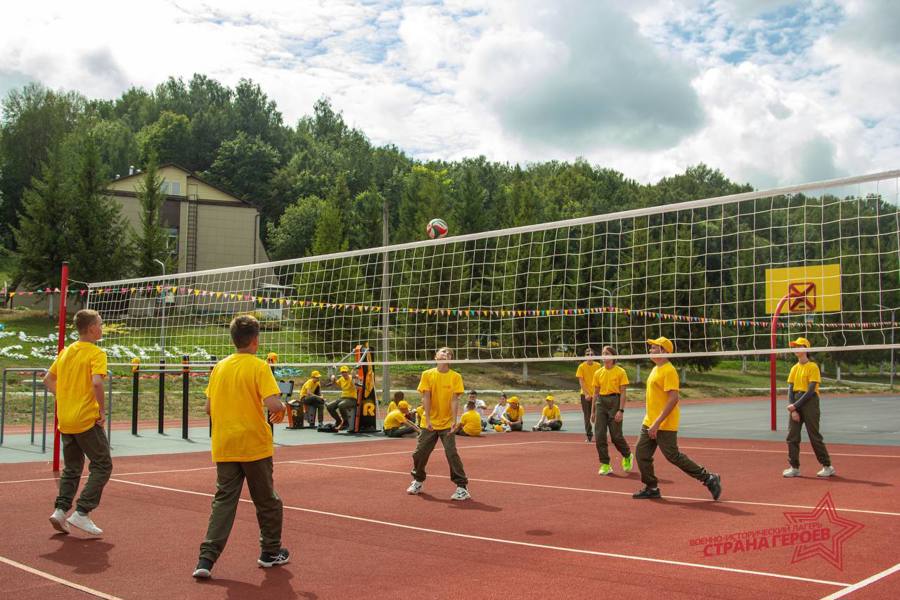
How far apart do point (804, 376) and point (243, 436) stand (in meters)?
7.45

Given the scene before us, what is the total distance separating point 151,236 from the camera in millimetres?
41906

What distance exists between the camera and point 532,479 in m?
10.3

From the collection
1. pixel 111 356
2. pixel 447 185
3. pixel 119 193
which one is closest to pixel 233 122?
pixel 447 185

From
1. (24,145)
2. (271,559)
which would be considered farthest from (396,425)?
(24,145)

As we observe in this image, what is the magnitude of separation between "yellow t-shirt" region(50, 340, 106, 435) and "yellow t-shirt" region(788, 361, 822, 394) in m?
7.92

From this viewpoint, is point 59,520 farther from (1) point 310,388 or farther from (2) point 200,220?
(2) point 200,220

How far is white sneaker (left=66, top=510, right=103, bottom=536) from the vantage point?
6.46m

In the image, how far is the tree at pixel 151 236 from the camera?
41.6m

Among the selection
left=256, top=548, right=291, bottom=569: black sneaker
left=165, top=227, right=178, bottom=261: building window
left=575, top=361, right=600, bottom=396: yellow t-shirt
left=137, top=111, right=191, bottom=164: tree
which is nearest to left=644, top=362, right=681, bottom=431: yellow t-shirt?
left=256, top=548, right=291, bottom=569: black sneaker

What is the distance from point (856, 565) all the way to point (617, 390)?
5.65m

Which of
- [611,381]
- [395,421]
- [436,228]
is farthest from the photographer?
[436,228]

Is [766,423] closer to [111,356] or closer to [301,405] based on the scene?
[301,405]

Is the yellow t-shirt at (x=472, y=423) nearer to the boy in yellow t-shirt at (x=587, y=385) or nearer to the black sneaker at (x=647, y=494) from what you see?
the boy in yellow t-shirt at (x=587, y=385)

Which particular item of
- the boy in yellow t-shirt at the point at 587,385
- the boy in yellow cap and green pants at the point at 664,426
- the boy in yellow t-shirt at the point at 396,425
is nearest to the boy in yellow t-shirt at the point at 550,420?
the boy in yellow t-shirt at the point at 587,385
